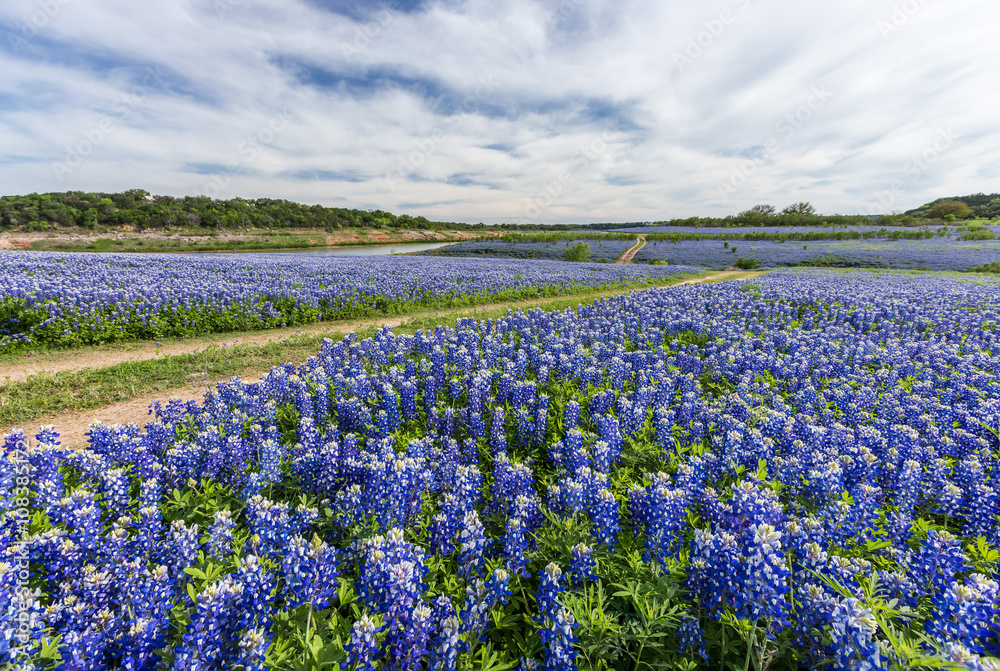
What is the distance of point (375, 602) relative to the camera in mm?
2316

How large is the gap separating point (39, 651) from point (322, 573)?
149 cm

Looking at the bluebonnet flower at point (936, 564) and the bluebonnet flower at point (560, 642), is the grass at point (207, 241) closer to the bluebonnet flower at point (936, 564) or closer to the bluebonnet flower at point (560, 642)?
the bluebonnet flower at point (560, 642)

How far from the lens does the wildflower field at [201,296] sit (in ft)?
35.4

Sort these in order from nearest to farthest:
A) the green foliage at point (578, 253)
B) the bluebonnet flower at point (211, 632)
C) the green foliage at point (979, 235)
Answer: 1. the bluebonnet flower at point (211, 632)
2. the green foliage at point (578, 253)
3. the green foliage at point (979, 235)

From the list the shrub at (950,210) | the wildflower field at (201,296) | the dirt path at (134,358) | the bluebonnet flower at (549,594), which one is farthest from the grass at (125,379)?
the shrub at (950,210)

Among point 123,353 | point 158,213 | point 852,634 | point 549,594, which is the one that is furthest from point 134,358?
point 158,213

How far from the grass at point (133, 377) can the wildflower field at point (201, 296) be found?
1701mm

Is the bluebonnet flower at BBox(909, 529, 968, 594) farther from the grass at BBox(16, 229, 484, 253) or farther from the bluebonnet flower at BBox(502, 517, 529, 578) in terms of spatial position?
the grass at BBox(16, 229, 484, 253)

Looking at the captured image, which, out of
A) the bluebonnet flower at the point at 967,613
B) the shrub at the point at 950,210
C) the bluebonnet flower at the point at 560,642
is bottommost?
the bluebonnet flower at the point at 560,642

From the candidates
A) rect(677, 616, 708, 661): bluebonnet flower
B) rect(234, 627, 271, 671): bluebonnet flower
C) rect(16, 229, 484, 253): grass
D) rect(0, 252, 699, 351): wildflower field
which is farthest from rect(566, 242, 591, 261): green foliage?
rect(16, 229, 484, 253): grass

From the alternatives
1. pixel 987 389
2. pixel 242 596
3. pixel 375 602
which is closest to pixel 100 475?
pixel 242 596

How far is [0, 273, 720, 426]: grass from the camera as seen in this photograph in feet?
22.4

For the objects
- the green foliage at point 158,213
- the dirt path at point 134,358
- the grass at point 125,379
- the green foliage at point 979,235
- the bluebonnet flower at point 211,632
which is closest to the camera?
the bluebonnet flower at point 211,632

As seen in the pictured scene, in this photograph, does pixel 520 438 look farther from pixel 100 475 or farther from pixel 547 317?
pixel 547 317
